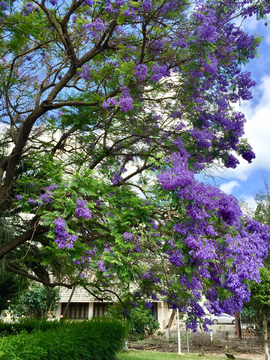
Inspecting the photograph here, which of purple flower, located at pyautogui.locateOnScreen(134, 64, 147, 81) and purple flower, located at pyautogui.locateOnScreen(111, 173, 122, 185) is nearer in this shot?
purple flower, located at pyautogui.locateOnScreen(134, 64, 147, 81)

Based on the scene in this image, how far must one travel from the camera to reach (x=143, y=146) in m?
8.23

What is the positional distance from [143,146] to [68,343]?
4560mm

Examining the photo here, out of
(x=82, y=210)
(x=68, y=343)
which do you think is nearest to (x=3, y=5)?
(x=82, y=210)

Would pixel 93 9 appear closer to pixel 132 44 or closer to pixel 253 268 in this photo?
pixel 132 44

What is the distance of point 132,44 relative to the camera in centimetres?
652

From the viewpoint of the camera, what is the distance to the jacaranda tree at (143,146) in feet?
14.3

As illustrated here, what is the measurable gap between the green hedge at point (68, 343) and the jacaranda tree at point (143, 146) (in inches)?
53.7

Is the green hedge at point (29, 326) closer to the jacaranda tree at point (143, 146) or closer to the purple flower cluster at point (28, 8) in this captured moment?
the jacaranda tree at point (143, 146)

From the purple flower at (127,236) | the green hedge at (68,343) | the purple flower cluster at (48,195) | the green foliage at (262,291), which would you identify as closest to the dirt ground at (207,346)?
the green foliage at (262,291)

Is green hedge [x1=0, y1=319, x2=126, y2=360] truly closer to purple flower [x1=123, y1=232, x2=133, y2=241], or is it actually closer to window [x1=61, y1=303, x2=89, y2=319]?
purple flower [x1=123, y1=232, x2=133, y2=241]

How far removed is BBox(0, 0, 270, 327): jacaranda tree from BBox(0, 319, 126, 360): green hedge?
1.36 meters

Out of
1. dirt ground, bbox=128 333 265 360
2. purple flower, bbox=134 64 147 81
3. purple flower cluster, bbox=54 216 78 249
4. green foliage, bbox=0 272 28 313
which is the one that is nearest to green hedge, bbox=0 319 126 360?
purple flower cluster, bbox=54 216 78 249

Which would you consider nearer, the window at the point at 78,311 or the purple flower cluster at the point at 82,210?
the purple flower cluster at the point at 82,210

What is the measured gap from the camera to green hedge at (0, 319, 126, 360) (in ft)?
17.1
